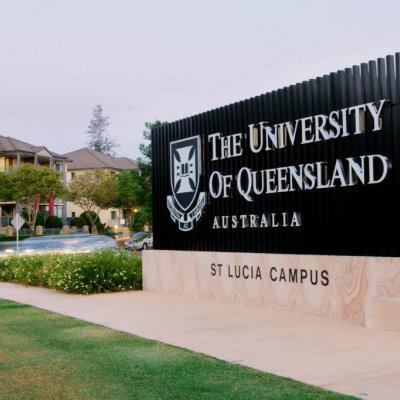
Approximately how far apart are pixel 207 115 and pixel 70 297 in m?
4.78

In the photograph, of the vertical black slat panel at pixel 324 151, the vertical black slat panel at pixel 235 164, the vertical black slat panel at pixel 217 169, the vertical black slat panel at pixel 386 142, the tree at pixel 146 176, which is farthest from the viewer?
the tree at pixel 146 176

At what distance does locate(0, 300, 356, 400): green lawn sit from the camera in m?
5.71

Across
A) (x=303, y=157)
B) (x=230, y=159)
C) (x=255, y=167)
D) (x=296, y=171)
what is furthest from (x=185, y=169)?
(x=303, y=157)

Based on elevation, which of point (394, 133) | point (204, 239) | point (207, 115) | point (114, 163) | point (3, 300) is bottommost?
point (3, 300)

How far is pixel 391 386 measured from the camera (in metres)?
5.86

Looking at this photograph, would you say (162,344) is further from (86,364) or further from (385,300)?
(385,300)

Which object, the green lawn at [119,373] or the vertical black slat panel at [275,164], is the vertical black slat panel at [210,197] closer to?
the vertical black slat panel at [275,164]

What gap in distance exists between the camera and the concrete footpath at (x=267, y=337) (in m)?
6.34

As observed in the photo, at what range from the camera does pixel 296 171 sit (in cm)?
1127

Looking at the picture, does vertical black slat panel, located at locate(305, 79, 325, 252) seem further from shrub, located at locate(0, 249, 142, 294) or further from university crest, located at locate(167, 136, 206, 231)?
shrub, located at locate(0, 249, 142, 294)

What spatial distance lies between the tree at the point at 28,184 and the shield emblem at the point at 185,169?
46.5m

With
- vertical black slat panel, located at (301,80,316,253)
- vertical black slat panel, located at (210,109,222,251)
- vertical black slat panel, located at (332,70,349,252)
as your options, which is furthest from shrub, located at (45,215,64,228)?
vertical black slat panel, located at (332,70,349,252)

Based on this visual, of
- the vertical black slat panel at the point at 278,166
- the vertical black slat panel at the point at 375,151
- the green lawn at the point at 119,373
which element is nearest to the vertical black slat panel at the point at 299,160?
the vertical black slat panel at the point at 278,166

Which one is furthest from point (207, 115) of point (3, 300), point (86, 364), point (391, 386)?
point (391, 386)
